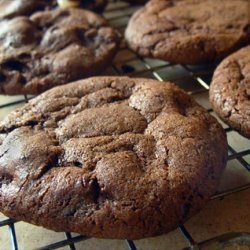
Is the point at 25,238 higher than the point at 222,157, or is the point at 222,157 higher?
the point at 222,157

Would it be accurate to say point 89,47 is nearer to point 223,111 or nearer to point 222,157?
point 223,111

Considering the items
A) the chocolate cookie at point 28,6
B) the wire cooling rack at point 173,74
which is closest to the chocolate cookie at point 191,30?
the wire cooling rack at point 173,74

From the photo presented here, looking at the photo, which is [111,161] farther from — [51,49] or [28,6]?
[28,6]

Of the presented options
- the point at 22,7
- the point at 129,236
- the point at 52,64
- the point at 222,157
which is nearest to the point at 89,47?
the point at 52,64

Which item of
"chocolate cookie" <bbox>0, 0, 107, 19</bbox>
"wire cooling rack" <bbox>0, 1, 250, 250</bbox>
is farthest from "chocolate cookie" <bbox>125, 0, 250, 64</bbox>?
"chocolate cookie" <bbox>0, 0, 107, 19</bbox>

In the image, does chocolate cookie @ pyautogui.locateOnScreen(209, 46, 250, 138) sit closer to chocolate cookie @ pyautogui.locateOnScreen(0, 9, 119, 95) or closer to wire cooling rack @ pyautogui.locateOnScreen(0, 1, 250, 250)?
wire cooling rack @ pyautogui.locateOnScreen(0, 1, 250, 250)

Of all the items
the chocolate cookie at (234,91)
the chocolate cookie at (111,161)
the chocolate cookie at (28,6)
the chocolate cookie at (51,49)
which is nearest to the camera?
the chocolate cookie at (111,161)

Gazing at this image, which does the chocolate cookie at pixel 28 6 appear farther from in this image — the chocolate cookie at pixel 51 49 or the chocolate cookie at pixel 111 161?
the chocolate cookie at pixel 111 161
